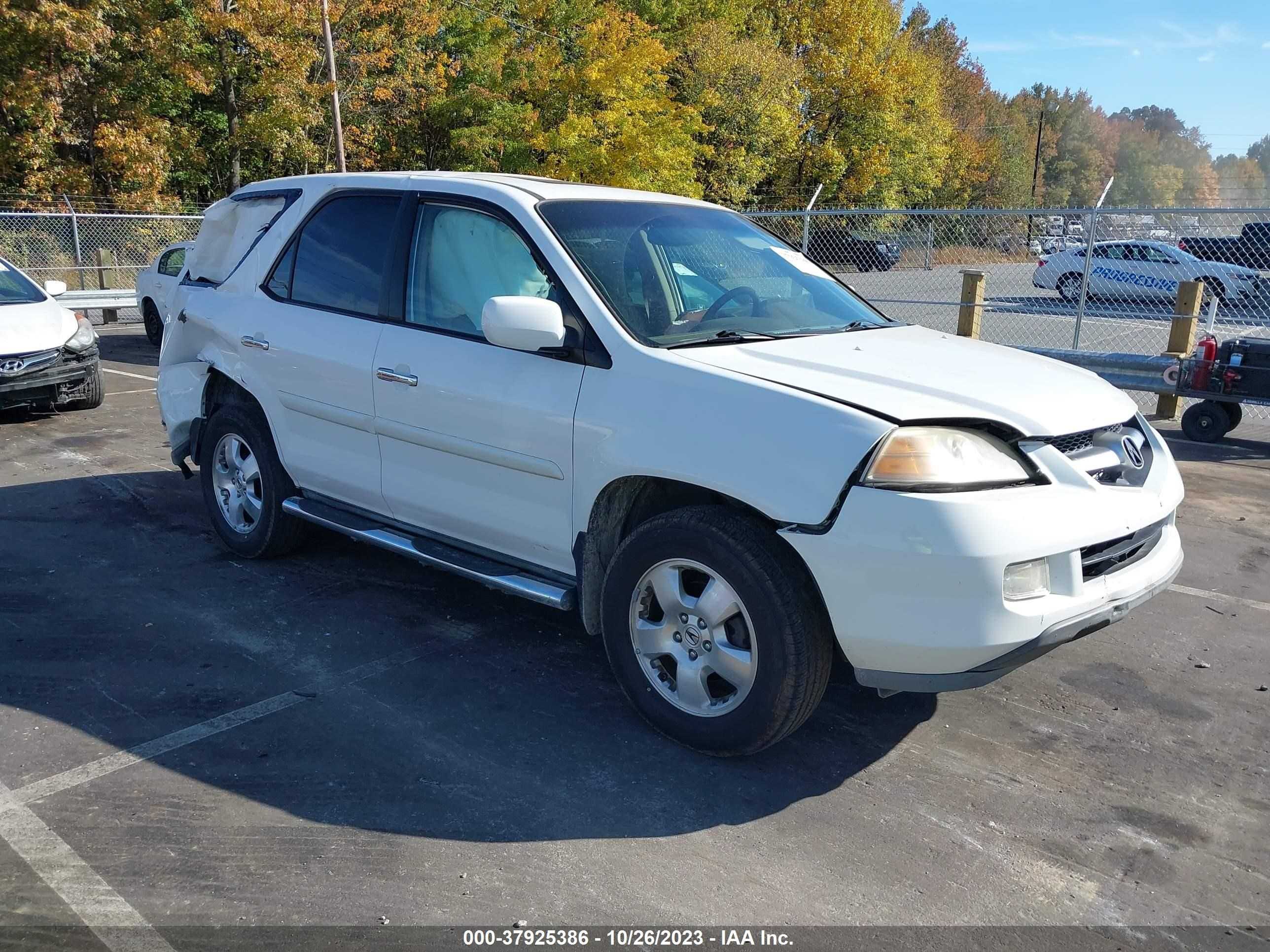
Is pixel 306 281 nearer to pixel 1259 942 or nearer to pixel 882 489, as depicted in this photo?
pixel 882 489

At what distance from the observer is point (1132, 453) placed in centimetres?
359

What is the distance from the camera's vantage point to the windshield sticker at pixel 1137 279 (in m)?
14.8

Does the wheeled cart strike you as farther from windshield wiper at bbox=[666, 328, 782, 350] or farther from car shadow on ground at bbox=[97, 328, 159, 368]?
car shadow on ground at bbox=[97, 328, 159, 368]

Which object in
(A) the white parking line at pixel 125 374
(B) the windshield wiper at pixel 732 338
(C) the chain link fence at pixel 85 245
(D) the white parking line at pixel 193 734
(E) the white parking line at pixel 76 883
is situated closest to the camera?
(E) the white parking line at pixel 76 883

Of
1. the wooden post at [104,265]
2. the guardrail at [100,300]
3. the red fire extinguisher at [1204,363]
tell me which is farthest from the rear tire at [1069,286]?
the wooden post at [104,265]

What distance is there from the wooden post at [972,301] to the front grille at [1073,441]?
350 inches

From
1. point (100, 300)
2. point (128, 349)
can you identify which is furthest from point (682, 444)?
point (100, 300)

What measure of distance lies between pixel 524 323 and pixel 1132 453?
219 centimetres

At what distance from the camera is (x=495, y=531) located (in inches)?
160

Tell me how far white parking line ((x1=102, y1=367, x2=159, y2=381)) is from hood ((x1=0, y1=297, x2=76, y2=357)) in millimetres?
2607

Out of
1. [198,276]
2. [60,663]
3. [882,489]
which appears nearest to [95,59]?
[198,276]

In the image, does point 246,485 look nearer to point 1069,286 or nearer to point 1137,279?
point 1137,279

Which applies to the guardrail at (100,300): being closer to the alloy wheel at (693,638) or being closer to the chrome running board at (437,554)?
the chrome running board at (437,554)

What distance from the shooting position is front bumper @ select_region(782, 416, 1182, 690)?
293cm
